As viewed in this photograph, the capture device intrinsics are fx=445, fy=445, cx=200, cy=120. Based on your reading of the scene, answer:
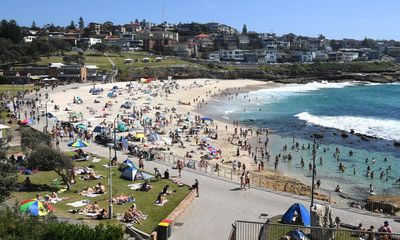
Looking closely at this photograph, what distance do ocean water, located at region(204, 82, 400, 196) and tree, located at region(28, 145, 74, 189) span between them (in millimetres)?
15041

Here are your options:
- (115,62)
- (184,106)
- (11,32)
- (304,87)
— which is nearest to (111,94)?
(184,106)

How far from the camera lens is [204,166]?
89.8 feet

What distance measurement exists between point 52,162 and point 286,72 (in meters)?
103

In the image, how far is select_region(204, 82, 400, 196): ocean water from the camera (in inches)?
1173

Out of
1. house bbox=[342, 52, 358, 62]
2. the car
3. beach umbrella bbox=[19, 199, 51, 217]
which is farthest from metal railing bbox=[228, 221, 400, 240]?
house bbox=[342, 52, 358, 62]

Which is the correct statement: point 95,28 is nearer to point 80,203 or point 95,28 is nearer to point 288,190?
point 288,190

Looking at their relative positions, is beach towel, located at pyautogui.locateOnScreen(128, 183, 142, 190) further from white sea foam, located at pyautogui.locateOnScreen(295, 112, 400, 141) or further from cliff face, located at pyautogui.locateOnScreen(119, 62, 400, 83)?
cliff face, located at pyautogui.locateOnScreen(119, 62, 400, 83)

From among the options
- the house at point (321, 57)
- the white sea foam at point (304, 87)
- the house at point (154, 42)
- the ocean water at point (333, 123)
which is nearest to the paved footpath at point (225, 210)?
the ocean water at point (333, 123)

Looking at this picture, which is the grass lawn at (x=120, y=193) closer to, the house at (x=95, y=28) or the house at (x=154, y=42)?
the house at (x=154, y=42)

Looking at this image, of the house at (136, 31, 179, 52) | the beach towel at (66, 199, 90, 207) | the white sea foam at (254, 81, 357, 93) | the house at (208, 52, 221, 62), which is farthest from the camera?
the house at (136, 31, 179, 52)

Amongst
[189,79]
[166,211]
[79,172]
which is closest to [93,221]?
[166,211]

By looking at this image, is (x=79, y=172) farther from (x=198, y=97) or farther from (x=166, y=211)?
(x=198, y=97)

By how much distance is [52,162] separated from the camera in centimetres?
1981

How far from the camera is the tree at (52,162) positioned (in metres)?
19.9
